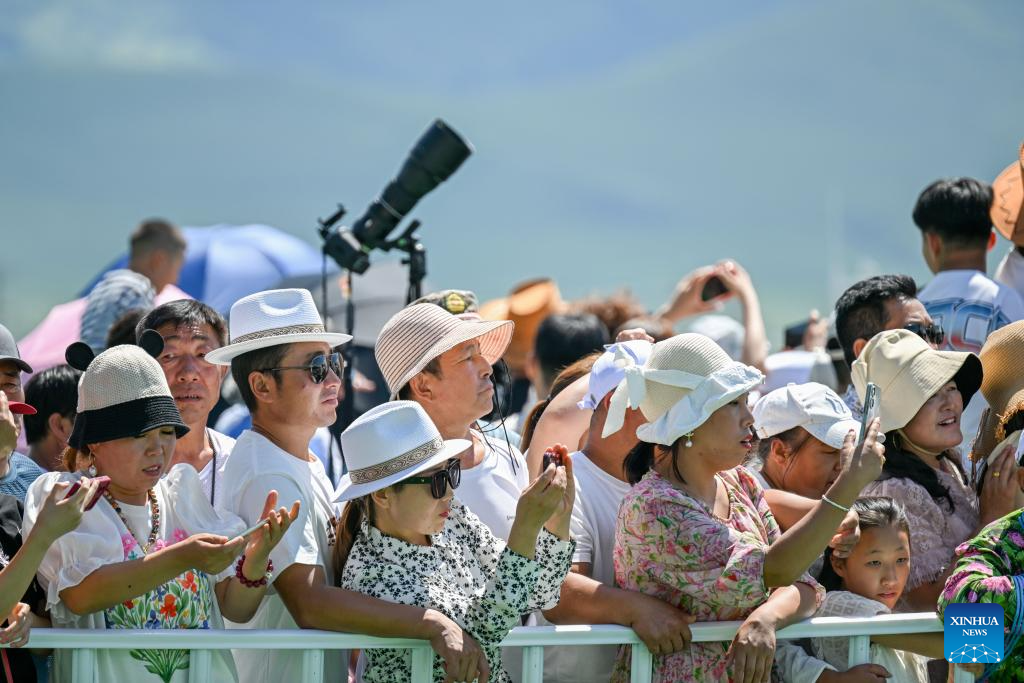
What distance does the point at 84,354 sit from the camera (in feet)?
11.9

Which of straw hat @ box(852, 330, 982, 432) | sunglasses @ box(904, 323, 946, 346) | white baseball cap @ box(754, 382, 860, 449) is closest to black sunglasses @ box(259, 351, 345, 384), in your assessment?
white baseball cap @ box(754, 382, 860, 449)

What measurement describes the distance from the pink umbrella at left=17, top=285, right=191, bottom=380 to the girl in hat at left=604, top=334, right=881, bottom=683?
10.4 feet

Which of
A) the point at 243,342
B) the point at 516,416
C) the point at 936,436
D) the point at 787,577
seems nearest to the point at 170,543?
the point at 243,342

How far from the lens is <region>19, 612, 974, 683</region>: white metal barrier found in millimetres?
2891

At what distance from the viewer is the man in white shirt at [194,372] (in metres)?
3.98

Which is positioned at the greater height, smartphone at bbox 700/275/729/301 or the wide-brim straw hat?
smartphone at bbox 700/275/729/301

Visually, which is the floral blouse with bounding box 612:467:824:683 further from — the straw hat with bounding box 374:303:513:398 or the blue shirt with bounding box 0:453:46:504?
the blue shirt with bounding box 0:453:46:504

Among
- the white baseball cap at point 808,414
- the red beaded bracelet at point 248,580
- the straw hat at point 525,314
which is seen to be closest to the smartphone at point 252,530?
the red beaded bracelet at point 248,580

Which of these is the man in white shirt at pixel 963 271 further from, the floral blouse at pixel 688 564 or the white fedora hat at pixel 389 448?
the white fedora hat at pixel 389 448

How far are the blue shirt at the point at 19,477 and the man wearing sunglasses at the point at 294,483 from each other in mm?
572

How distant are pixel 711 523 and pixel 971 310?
2151mm

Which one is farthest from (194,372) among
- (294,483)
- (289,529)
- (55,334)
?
(55,334)

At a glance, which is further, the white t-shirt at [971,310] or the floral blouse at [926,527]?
the white t-shirt at [971,310]

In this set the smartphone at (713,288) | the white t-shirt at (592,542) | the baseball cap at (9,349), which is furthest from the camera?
the smartphone at (713,288)
